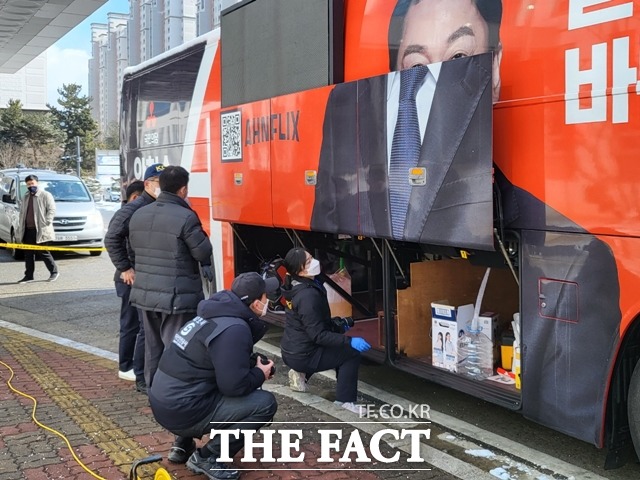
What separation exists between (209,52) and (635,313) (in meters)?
5.85

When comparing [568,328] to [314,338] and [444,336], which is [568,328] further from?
[314,338]

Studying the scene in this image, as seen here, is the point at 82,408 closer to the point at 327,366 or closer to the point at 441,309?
the point at 327,366

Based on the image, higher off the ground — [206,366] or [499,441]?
[206,366]

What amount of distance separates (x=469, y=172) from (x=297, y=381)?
2454 millimetres

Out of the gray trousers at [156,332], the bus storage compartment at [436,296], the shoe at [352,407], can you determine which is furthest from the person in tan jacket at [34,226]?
the bus storage compartment at [436,296]

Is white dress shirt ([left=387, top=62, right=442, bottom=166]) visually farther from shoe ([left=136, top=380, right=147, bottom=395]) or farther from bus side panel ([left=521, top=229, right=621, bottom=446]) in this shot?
shoe ([left=136, top=380, right=147, bottom=395])

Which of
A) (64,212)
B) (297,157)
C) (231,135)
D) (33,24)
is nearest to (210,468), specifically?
(297,157)

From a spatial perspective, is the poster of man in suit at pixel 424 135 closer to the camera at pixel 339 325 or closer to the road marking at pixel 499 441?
the camera at pixel 339 325

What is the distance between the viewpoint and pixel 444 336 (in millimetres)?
5191

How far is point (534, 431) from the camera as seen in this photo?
498cm

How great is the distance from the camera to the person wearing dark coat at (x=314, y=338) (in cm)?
538

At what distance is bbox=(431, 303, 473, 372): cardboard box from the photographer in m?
5.11

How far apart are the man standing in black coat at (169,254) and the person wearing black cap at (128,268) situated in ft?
1.74

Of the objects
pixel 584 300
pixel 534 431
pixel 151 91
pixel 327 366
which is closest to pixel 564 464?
pixel 534 431
